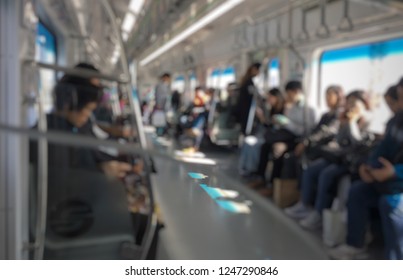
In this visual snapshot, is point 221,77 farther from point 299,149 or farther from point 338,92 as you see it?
point 338,92

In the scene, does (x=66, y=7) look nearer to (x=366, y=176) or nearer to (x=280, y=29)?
(x=366, y=176)

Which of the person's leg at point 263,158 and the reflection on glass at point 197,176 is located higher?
the reflection on glass at point 197,176

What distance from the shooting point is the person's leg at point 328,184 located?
327 centimetres

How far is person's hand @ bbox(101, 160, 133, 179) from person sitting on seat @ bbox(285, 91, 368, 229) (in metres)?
1.98

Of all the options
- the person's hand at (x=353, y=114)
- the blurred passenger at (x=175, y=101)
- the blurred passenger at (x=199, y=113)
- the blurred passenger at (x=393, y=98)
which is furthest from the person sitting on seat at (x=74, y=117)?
the blurred passenger at (x=175, y=101)

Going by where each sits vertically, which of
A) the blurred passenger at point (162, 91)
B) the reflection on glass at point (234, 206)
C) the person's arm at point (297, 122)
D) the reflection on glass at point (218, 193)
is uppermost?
the blurred passenger at point (162, 91)

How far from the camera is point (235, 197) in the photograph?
0.54 meters

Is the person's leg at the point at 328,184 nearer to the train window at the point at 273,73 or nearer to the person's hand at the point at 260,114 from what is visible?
the person's hand at the point at 260,114

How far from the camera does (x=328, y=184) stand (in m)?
3.27

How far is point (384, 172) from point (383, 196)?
0.55 ft

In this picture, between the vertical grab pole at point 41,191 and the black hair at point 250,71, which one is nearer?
the vertical grab pole at point 41,191

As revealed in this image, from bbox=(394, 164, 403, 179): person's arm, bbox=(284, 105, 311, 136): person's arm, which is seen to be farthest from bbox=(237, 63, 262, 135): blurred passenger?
bbox=(394, 164, 403, 179): person's arm

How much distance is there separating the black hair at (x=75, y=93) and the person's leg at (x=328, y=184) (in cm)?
239
